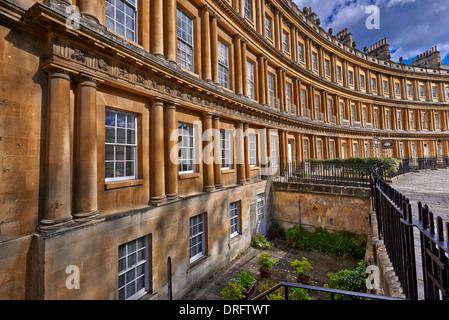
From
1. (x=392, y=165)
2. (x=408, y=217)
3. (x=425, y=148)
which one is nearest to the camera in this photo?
(x=408, y=217)

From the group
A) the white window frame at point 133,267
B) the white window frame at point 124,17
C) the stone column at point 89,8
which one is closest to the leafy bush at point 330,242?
the white window frame at point 133,267

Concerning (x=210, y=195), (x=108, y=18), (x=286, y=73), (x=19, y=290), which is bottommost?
(x=19, y=290)

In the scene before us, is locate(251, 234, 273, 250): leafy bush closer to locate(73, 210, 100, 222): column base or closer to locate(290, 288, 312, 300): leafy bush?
locate(290, 288, 312, 300): leafy bush

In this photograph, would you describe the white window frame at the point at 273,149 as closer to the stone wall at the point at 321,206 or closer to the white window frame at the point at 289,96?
the stone wall at the point at 321,206

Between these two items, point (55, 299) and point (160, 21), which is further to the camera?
point (160, 21)

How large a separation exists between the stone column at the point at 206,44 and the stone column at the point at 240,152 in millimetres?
3270

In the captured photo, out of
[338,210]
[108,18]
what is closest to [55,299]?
[108,18]

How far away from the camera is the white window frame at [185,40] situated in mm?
8623

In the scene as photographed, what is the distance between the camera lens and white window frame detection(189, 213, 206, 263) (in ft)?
26.3

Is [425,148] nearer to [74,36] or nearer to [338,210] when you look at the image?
[338,210]

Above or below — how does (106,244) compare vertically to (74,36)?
below

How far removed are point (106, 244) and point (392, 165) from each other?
18.4m
